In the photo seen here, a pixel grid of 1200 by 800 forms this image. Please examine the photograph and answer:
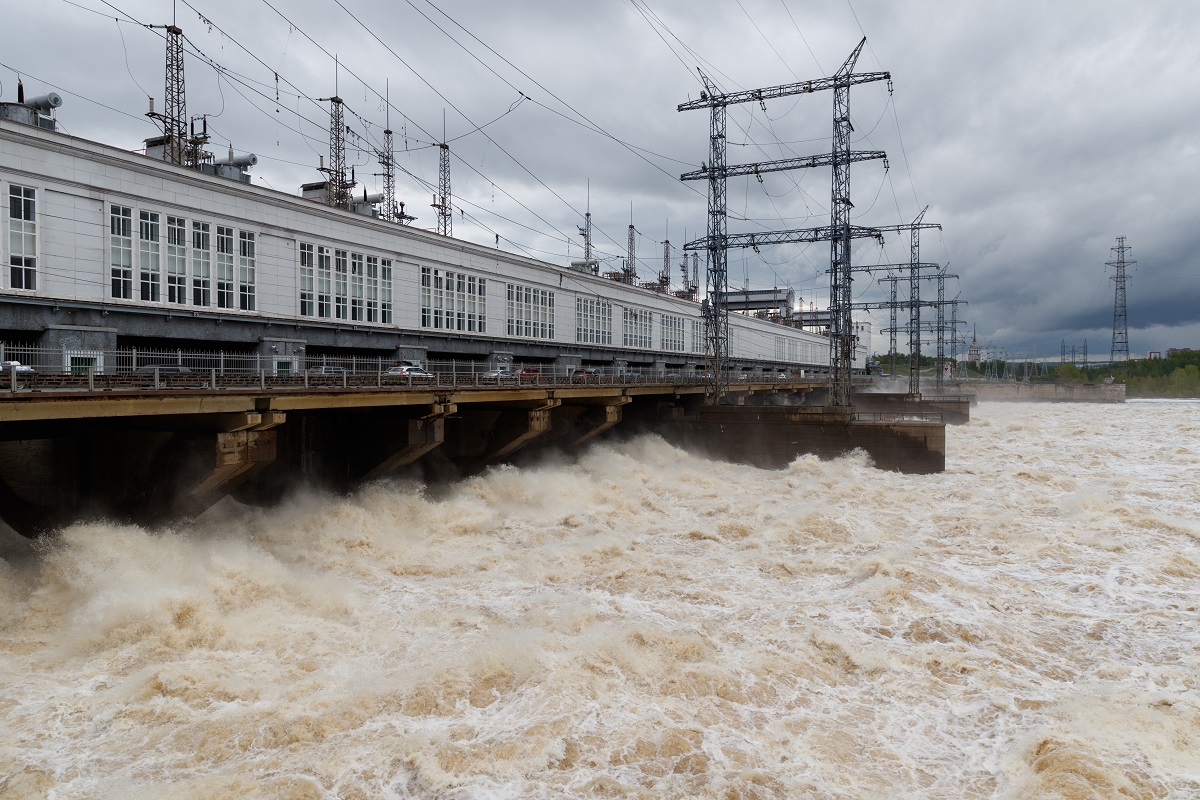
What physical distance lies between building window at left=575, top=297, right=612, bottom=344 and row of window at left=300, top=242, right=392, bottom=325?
20235 millimetres

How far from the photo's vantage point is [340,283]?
35.2 metres

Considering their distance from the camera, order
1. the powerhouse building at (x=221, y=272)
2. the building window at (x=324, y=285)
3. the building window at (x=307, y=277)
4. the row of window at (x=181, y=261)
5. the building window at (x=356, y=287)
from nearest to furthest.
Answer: the powerhouse building at (x=221, y=272)
the row of window at (x=181, y=261)
the building window at (x=307, y=277)
the building window at (x=324, y=285)
the building window at (x=356, y=287)

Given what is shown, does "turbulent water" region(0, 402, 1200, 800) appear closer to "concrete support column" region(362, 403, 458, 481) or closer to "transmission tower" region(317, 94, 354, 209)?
"concrete support column" region(362, 403, 458, 481)

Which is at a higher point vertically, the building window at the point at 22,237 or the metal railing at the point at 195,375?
the building window at the point at 22,237

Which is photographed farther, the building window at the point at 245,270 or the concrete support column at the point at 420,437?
the building window at the point at 245,270

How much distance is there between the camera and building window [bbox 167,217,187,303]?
27.5 m

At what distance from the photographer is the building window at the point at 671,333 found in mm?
70375

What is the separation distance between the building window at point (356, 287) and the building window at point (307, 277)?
239 cm

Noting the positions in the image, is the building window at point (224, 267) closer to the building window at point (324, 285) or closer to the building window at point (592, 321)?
the building window at point (324, 285)

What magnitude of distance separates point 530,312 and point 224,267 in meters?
22.9

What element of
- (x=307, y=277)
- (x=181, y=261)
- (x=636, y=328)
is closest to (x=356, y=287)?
(x=307, y=277)

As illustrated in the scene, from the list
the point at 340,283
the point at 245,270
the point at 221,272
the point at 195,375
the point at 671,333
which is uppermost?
the point at 671,333

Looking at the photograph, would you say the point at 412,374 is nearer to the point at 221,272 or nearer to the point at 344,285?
the point at 221,272

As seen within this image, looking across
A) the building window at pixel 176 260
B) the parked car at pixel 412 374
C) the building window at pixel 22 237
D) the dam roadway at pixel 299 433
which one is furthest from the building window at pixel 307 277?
the building window at pixel 22 237
